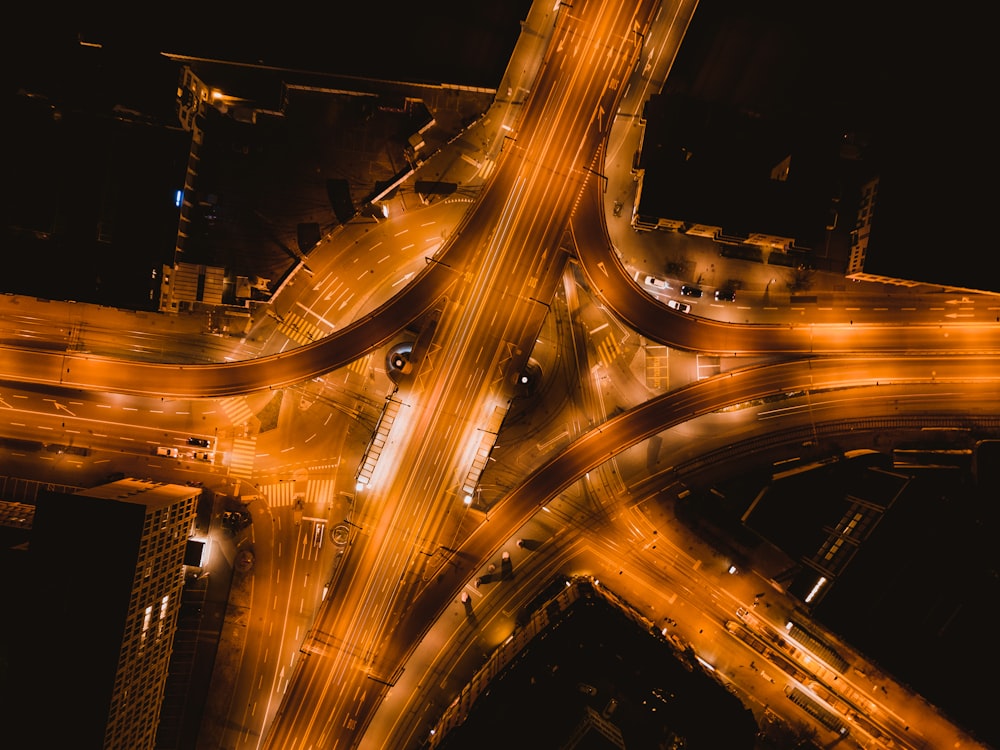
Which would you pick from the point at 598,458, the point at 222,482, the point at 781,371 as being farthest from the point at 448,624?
the point at 781,371

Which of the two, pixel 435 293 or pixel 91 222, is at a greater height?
pixel 91 222

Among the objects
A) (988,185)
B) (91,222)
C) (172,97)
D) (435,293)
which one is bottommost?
(435,293)

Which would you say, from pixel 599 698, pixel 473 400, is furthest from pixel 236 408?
pixel 599 698

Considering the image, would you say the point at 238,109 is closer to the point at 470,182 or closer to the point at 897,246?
the point at 470,182

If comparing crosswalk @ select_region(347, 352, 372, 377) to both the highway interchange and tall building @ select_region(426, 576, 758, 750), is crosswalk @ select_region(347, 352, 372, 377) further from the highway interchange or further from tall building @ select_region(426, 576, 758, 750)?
tall building @ select_region(426, 576, 758, 750)

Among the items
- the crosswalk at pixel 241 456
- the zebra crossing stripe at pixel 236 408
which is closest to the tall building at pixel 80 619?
the crosswalk at pixel 241 456

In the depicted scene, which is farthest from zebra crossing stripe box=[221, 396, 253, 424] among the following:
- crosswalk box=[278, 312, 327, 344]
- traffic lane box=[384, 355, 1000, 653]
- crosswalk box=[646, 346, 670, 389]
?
crosswalk box=[646, 346, 670, 389]

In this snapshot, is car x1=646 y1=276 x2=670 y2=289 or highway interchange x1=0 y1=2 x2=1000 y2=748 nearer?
highway interchange x1=0 y1=2 x2=1000 y2=748
